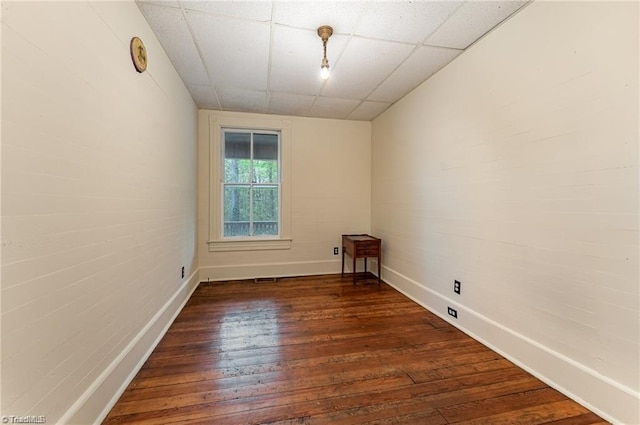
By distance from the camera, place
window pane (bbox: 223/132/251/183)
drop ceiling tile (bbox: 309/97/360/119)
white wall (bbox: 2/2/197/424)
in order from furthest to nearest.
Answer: window pane (bbox: 223/132/251/183), drop ceiling tile (bbox: 309/97/360/119), white wall (bbox: 2/2/197/424)

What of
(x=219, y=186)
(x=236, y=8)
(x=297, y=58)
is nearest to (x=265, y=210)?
(x=219, y=186)

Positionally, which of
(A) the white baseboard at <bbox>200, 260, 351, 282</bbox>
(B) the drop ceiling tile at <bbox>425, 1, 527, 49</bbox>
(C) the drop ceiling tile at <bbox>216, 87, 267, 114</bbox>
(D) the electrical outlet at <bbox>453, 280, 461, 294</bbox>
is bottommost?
(A) the white baseboard at <bbox>200, 260, 351, 282</bbox>

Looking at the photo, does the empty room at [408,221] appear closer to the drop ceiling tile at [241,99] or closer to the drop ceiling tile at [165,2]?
the drop ceiling tile at [165,2]

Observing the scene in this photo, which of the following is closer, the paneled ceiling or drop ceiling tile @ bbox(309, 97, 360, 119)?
the paneled ceiling

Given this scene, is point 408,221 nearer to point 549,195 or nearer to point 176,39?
point 549,195

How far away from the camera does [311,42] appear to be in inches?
82.1

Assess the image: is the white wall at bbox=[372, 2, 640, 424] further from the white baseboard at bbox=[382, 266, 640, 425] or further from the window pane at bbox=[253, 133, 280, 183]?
the window pane at bbox=[253, 133, 280, 183]

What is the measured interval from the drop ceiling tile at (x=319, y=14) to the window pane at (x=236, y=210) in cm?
240

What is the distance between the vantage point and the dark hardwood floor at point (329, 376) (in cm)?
138

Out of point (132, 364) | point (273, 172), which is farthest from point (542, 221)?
point (273, 172)

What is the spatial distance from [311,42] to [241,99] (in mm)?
1447

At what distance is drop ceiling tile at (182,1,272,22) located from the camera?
169 cm

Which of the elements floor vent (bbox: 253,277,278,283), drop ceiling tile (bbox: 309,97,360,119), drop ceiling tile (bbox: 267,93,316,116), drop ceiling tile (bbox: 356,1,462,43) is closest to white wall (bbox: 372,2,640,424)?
drop ceiling tile (bbox: 356,1,462,43)

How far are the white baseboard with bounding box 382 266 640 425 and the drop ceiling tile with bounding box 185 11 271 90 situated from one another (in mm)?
2769
